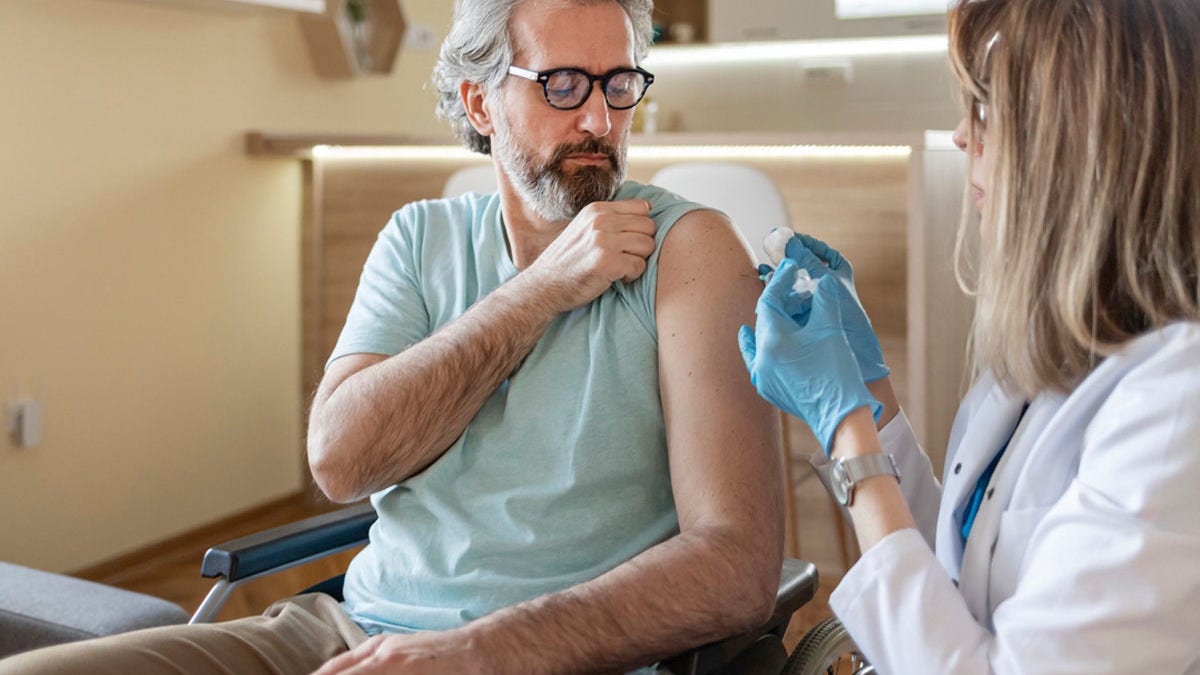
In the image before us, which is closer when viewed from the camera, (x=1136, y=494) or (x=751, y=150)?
(x=1136, y=494)

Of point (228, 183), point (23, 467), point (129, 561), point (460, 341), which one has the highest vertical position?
point (460, 341)

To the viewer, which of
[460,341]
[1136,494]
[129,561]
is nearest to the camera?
[1136,494]

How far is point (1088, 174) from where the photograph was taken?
979 millimetres

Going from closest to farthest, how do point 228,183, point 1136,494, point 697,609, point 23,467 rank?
point 1136,494 → point 697,609 → point 23,467 → point 228,183

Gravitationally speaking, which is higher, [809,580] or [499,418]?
[499,418]

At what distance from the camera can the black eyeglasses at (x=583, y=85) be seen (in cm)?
152

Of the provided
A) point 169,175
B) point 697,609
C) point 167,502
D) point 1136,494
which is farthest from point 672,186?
point 1136,494

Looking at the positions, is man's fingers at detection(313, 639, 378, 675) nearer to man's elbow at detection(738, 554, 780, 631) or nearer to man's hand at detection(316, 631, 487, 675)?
man's hand at detection(316, 631, 487, 675)

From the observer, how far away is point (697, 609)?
48.7 inches

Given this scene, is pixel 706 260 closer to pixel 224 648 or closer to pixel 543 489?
pixel 543 489

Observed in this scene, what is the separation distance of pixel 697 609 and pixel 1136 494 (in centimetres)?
46

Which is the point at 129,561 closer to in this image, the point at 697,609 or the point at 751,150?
the point at 751,150

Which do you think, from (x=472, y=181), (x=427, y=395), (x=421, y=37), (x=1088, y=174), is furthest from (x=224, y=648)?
(x=421, y=37)

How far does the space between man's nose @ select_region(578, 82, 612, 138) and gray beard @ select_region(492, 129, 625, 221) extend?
0.02 meters
